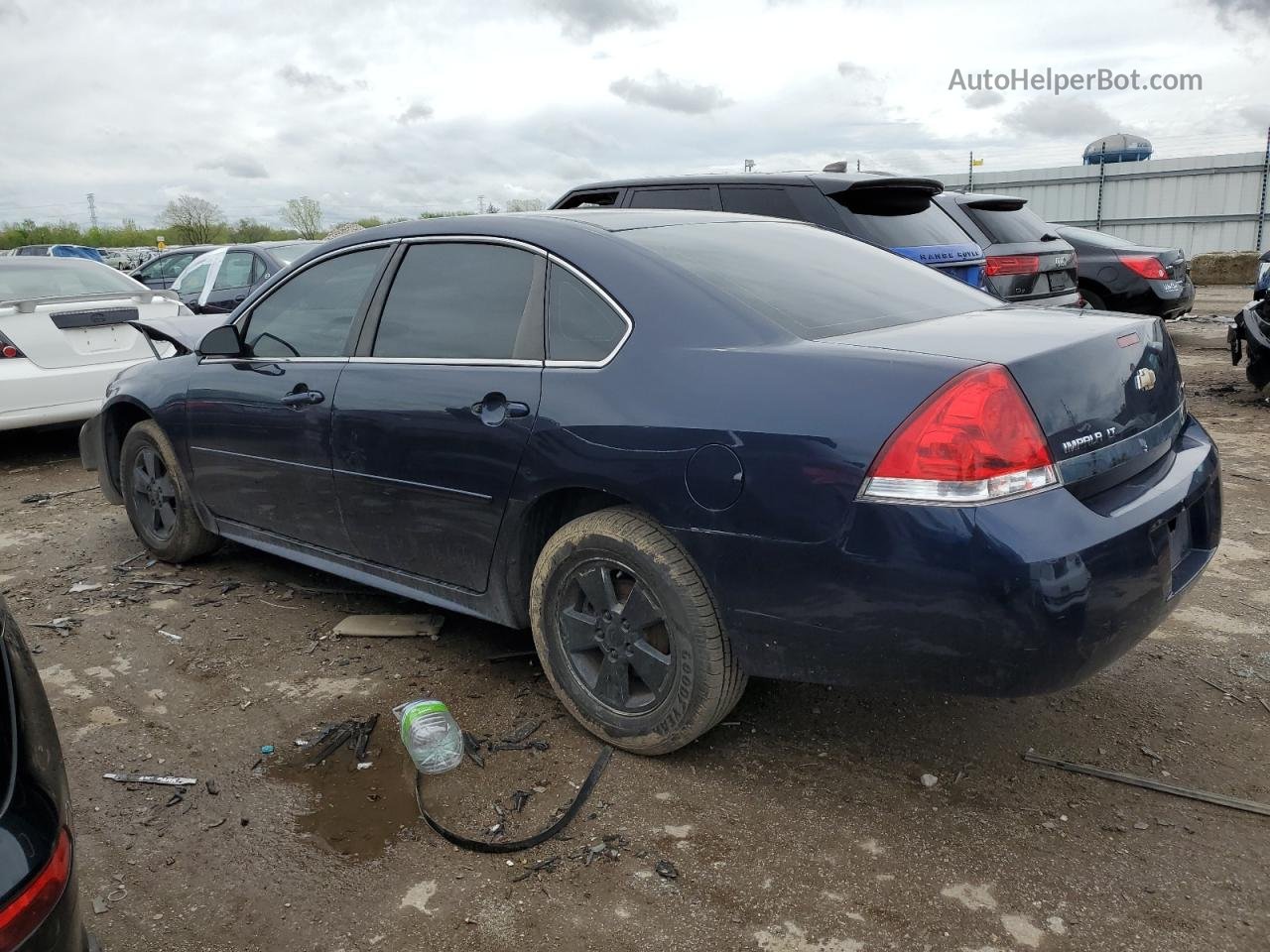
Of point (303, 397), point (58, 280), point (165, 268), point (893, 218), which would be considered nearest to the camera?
point (303, 397)

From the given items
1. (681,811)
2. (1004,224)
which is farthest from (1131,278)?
(681,811)

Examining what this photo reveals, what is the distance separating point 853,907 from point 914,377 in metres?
1.25

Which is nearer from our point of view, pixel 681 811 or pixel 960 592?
pixel 960 592

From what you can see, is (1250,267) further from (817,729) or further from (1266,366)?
(817,729)

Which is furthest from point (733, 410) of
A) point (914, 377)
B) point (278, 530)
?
point (278, 530)

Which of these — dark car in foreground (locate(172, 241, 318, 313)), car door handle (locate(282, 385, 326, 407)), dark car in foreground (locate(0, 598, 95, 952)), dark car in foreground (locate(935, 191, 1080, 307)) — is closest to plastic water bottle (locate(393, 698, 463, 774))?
car door handle (locate(282, 385, 326, 407))

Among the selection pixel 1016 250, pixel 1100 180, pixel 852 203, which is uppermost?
pixel 1100 180

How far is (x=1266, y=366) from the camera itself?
7707mm

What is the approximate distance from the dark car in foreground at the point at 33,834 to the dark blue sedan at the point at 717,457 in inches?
58.8

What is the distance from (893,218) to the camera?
20.2ft

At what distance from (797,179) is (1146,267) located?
19.7 feet

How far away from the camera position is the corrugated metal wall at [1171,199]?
68.5 feet

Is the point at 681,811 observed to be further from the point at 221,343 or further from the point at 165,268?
the point at 165,268

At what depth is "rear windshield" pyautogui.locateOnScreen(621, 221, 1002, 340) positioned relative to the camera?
9.41 ft
